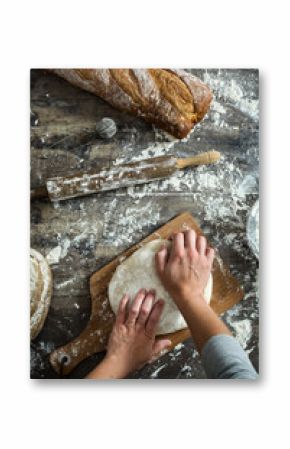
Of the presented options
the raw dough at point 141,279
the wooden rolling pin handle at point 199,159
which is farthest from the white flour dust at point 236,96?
the raw dough at point 141,279

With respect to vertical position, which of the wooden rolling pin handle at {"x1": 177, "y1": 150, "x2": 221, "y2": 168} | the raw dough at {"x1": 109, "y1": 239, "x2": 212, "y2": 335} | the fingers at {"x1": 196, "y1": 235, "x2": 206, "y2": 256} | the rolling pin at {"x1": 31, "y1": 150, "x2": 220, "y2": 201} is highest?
the wooden rolling pin handle at {"x1": 177, "y1": 150, "x2": 221, "y2": 168}

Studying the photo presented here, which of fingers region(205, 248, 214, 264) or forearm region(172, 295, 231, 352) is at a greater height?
fingers region(205, 248, 214, 264)

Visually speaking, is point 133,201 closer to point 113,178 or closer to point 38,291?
point 113,178

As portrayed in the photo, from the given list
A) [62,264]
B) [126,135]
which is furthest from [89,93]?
[62,264]

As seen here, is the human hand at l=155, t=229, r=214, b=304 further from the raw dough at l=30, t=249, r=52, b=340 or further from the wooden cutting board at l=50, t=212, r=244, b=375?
the raw dough at l=30, t=249, r=52, b=340

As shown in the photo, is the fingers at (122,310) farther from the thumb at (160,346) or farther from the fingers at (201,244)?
the fingers at (201,244)

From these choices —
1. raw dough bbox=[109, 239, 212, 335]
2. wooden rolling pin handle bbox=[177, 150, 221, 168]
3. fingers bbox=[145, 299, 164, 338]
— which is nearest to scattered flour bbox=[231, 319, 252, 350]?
raw dough bbox=[109, 239, 212, 335]
